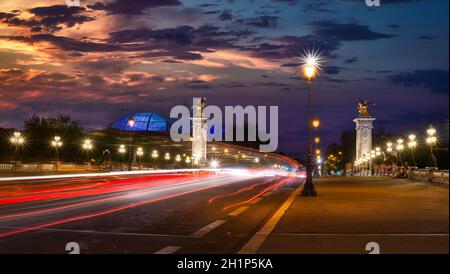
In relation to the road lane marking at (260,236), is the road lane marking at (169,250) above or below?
Answer: below

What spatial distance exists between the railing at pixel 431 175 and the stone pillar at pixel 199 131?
108 meters

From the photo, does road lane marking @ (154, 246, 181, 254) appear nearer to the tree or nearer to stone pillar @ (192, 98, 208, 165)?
the tree

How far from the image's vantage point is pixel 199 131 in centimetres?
16650

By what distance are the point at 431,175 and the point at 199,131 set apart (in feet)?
407

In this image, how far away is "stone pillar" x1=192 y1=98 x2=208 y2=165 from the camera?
533ft

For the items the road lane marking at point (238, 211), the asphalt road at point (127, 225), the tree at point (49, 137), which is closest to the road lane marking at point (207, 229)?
the asphalt road at point (127, 225)

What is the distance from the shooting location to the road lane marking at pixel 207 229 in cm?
1541

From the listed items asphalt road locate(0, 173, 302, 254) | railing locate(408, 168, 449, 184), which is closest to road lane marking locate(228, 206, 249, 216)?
asphalt road locate(0, 173, 302, 254)

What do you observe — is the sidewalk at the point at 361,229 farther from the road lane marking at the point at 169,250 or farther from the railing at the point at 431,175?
the railing at the point at 431,175

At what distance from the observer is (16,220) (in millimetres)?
18344

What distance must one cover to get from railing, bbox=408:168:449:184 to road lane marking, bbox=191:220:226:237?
80.0ft

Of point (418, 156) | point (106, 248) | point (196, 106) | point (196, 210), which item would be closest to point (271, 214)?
point (196, 210)
